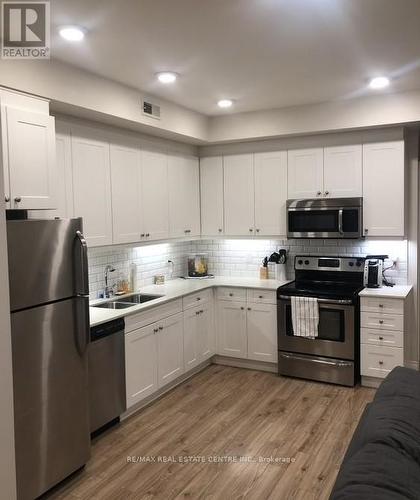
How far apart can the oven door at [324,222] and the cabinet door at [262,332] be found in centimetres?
82

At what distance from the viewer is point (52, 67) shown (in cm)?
300

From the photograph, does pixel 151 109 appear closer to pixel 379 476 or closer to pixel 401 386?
pixel 401 386

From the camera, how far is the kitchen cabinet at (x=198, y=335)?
4.48 meters

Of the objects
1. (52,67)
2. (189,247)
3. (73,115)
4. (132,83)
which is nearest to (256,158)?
(189,247)

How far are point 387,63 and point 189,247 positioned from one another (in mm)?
3111

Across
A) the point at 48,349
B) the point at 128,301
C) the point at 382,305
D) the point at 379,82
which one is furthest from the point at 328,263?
the point at 48,349

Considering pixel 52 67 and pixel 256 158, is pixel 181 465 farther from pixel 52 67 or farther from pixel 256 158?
pixel 256 158

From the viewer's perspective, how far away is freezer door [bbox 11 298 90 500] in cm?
248

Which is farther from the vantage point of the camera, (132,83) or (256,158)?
Result: (256,158)

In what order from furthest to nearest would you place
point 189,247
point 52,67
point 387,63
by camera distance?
point 189,247, point 387,63, point 52,67

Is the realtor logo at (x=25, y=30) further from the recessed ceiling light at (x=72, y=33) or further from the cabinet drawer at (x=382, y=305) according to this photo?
the cabinet drawer at (x=382, y=305)

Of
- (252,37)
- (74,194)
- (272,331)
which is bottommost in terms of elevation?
(272,331)

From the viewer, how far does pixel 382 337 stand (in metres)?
4.14

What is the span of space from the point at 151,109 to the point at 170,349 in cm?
215
